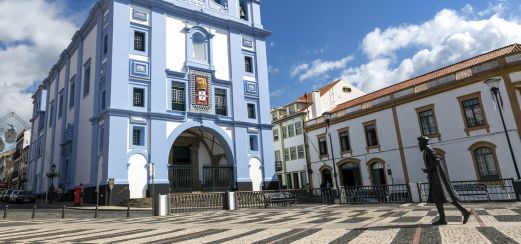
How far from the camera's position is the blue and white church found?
22.2 metres

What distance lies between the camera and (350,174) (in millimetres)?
34031

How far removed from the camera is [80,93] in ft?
93.3

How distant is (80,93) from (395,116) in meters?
27.1

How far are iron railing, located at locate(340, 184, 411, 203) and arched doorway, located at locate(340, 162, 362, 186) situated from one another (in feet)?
47.7

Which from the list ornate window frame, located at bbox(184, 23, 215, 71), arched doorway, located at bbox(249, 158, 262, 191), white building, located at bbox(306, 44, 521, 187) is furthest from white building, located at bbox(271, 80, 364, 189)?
ornate window frame, located at bbox(184, 23, 215, 71)

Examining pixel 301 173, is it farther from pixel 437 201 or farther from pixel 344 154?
pixel 437 201

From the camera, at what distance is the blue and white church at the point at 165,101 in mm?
22188

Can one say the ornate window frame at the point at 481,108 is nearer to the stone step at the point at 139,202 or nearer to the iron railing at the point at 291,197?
the iron railing at the point at 291,197

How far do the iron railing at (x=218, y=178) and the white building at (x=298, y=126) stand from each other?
49.3 ft

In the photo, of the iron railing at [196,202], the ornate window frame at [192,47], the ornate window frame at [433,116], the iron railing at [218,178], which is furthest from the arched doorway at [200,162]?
the ornate window frame at [433,116]

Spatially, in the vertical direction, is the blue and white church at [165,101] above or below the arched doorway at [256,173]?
above

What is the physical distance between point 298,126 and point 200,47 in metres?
18.6

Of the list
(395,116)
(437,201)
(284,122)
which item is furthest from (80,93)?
(437,201)

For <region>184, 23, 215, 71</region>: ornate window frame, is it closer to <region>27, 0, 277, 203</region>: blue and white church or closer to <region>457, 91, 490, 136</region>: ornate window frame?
<region>27, 0, 277, 203</region>: blue and white church
